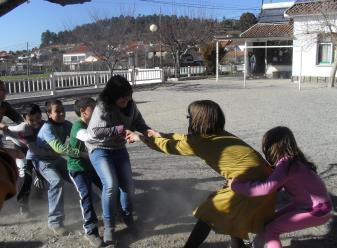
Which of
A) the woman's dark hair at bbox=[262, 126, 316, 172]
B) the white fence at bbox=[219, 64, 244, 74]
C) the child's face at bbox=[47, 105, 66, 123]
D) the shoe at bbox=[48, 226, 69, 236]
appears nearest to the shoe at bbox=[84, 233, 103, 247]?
the shoe at bbox=[48, 226, 69, 236]

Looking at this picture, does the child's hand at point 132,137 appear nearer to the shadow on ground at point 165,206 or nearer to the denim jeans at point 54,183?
the shadow on ground at point 165,206

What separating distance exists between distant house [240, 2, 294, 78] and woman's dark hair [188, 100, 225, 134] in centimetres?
2662

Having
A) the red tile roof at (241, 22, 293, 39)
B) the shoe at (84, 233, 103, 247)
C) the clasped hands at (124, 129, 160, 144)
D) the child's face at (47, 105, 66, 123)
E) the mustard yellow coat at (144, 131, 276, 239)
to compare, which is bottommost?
the shoe at (84, 233, 103, 247)

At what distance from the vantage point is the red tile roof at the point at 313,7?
2283cm

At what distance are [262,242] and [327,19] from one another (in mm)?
21256

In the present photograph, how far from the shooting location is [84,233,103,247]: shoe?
398cm

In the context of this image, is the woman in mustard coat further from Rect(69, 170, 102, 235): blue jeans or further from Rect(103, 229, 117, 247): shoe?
Rect(69, 170, 102, 235): blue jeans

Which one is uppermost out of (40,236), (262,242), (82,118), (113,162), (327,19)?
(327,19)

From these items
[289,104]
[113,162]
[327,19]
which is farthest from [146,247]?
[327,19]

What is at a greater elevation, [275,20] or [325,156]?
[275,20]

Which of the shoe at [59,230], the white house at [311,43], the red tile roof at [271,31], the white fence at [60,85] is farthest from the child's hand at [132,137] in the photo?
the red tile roof at [271,31]

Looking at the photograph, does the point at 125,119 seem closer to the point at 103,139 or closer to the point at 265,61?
the point at 103,139

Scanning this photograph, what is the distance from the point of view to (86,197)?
4223 millimetres

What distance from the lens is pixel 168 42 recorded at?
33750 mm
